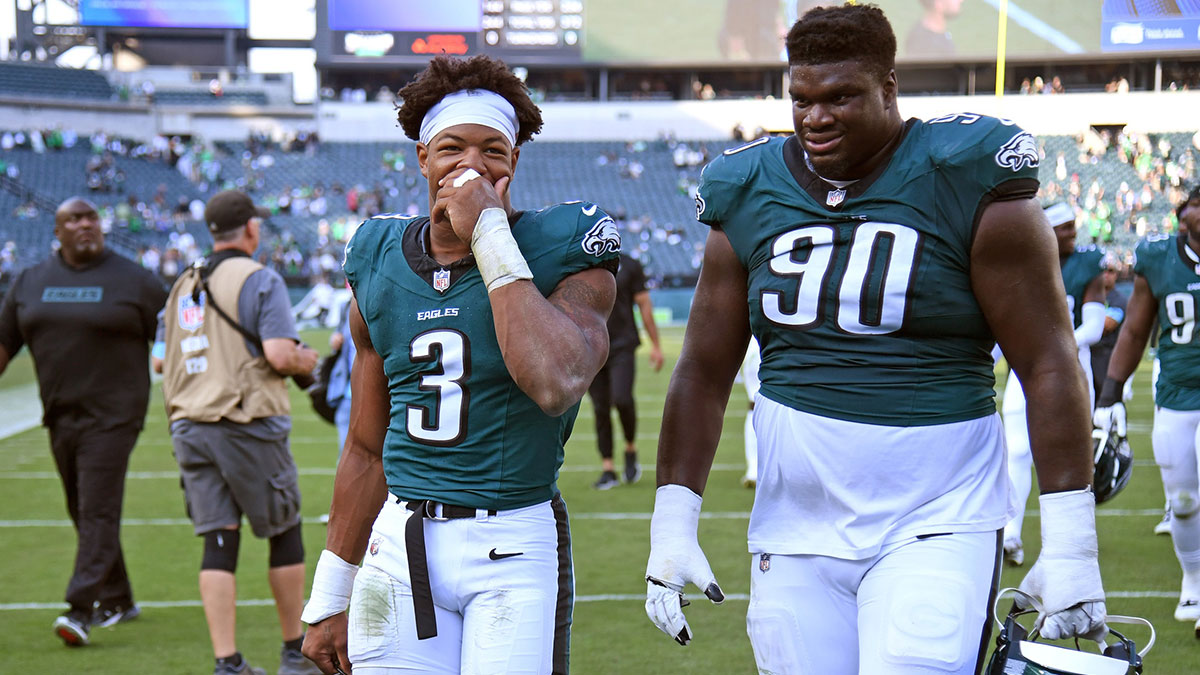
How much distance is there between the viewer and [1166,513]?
26.0 ft

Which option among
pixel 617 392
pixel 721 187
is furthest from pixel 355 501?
pixel 617 392

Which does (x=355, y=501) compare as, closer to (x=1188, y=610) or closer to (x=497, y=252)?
(x=497, y=252)

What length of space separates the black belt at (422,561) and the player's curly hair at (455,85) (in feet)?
2.85

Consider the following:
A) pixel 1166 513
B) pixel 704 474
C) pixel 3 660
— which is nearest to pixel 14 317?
pixel 3 660

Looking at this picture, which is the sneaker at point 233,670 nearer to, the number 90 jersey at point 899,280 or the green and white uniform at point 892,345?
the green and white uniform at point 892,345

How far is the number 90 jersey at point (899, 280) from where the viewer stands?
8.59 feet

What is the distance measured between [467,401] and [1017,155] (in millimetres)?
1260

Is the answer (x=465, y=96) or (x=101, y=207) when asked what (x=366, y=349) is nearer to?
(x=465, y=96)

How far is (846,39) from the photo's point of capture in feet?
8.70

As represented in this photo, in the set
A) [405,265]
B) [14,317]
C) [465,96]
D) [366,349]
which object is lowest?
[14,317]

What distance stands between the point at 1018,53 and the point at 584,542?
41.9 meters

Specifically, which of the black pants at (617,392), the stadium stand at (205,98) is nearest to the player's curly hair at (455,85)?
the black pants at (617,392)

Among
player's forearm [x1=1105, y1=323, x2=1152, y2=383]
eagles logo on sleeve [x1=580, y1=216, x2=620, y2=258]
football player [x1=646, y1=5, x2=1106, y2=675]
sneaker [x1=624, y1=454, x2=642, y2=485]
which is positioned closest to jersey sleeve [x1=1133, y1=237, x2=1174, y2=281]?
player's forearm [x1=1105, y1=323, x2=1152, y2=383]

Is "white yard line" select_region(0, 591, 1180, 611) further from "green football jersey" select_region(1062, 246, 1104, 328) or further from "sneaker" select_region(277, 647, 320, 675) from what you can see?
"green football jersey" select_region(1062, 246, 1104, 328)
